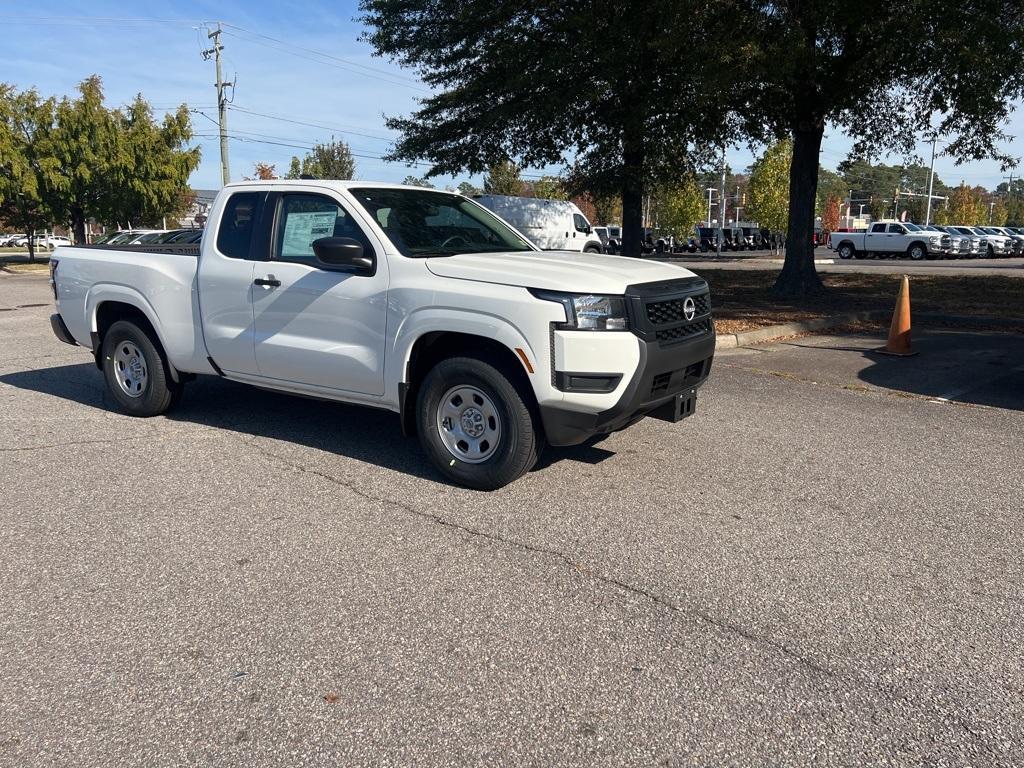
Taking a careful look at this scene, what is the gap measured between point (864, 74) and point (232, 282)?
1386cm

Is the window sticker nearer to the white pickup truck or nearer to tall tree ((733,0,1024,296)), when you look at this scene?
the white pickup truck

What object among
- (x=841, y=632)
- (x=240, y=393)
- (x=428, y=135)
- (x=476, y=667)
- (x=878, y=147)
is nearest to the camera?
(x=476, y=667)

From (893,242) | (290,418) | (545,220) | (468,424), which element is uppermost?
(545,220)

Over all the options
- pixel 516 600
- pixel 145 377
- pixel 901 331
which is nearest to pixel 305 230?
pixel 145 377

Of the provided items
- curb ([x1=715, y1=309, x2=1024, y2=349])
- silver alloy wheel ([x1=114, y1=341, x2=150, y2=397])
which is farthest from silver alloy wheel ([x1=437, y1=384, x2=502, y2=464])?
curb ([x1=715, y1=309, x2=1024, y2=349])

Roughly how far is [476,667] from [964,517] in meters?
3.10

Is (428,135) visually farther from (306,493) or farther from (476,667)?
(476,667)

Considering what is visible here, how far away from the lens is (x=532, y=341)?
15.6ft

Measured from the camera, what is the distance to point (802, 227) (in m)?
17.8

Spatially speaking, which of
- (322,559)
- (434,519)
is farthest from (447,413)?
(322,559)

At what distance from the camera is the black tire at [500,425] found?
4895 millimetres

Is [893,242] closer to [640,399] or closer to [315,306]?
[640,399]

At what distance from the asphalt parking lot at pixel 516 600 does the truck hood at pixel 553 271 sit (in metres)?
1.26

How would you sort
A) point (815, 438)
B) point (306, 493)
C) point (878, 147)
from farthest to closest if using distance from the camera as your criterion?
point (878, 147) → point (815, 438) → point (306, 493)
